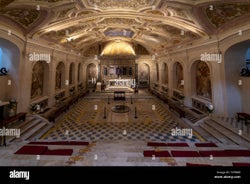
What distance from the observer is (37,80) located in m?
10.5

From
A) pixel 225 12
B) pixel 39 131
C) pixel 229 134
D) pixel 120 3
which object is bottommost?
pixel 39 131

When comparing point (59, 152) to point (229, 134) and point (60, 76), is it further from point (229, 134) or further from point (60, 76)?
point (60, 76)

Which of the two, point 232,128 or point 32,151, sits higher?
point 232,128

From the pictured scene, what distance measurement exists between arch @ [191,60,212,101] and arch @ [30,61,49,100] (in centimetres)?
1109

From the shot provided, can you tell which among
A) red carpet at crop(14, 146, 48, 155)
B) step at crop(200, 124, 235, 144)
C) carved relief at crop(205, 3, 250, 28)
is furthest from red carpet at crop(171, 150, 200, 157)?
carved relief at crop(205, 3, 250, 28)

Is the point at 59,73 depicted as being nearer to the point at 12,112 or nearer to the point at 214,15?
the point at 12,112

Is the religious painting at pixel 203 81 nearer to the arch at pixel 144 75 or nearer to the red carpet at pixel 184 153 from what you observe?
the red carpet at pixel 184 153

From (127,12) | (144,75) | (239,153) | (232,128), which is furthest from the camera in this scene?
(144,75)

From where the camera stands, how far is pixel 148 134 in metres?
7.74

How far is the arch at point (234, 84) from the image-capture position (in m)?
8.16

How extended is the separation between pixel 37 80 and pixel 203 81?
11607 millimetres

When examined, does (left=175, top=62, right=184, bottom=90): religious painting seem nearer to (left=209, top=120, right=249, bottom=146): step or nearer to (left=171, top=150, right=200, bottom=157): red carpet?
(left=209, top=120, right=249, bottom=146): step

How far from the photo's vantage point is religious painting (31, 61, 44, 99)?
1001 centimetres

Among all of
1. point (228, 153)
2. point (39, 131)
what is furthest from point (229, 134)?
point (39, 131)
